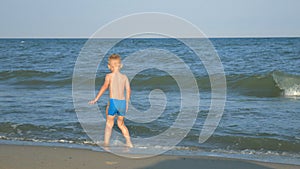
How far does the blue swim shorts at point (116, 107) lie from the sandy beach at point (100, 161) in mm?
594

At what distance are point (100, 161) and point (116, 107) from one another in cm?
96

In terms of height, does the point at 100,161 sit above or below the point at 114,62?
below

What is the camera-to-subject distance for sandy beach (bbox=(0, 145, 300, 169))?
5164 mm

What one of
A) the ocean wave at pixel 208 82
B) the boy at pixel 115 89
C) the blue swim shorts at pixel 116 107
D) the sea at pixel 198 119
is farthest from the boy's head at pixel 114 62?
the ocean wave at pixel 208 82

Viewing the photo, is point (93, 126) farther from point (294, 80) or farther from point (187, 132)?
point (294, 80)

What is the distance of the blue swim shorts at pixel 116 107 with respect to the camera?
240 inches

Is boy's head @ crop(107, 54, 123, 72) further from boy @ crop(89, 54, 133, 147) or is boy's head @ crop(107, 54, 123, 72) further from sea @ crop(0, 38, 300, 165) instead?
sea @ crop(0, 38, 300, 165)

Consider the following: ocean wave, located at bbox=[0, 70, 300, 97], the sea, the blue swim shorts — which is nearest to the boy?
the blue swim shorts

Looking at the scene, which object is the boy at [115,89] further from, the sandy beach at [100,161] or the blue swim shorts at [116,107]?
the sandy beach at [100,161]

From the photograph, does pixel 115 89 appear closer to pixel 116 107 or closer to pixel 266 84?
pixel 116 107

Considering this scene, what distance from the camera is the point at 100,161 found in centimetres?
536

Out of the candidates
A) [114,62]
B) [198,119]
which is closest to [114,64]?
[114,62]

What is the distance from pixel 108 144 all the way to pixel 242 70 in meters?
12.7

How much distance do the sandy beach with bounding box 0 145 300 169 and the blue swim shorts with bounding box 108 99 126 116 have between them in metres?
0.59
